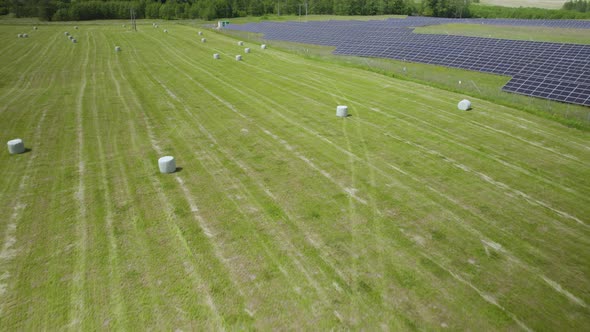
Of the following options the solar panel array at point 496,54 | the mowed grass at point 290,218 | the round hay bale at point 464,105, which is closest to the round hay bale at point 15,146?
the mowed grass at point 290,218

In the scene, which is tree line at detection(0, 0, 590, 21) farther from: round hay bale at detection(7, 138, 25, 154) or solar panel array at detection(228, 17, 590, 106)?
round hay bale at detection(7, 138, 25, 154)

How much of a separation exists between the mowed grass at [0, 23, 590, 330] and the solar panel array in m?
9.76

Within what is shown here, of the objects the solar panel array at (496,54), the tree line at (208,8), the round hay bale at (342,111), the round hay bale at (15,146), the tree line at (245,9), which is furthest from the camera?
the tree line at (208,8)

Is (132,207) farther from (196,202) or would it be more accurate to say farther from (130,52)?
(130,52)

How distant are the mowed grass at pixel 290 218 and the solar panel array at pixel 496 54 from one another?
976cm

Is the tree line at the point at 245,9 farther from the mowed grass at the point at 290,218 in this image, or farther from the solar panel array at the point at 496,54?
the mowed grass at the point at 290,218

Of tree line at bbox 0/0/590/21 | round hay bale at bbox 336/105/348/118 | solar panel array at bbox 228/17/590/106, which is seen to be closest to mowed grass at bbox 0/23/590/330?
round hay bale at bbox 336/105/348/118

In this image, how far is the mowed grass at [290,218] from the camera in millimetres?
8352

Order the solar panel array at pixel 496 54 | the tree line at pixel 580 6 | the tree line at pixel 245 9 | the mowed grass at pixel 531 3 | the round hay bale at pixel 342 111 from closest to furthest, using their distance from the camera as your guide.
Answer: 1. the round hay bale at pixel 342 111
2. the solar panel array at pixel 496 54
3. the tree line at pixel 245 9
4. the tree line at pixel 580 6
5. the mowed grass at pixel 531 3

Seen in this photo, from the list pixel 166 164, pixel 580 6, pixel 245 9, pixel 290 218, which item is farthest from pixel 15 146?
pixel 580 6

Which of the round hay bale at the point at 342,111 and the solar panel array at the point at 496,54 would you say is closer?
the round hay bale at the point at 342,111

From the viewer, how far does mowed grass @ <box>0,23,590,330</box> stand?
8352 millimetres

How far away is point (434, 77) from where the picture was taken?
33.1 metres

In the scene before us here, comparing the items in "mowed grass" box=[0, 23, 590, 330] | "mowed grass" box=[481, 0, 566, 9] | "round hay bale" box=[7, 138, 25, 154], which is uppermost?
"mowed grass" box=[481, 0, 566, 9]
